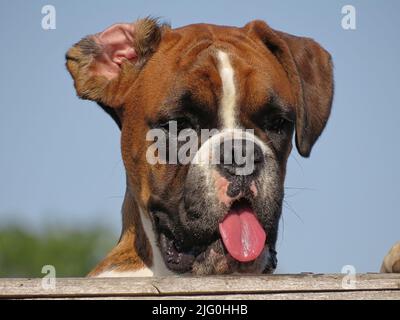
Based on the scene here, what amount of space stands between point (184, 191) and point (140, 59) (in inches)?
46.4

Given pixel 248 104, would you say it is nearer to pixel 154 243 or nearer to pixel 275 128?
pixel 275 128

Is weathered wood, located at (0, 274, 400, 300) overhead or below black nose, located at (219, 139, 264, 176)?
below

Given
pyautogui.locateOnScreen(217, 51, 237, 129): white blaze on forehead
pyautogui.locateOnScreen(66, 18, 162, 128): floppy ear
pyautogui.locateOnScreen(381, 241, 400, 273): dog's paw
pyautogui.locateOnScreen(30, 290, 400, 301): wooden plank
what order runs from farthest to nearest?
1. pyautogui.locateOnScreen(66, 18, 162, 128): floppy ear
2. pyautogui.locateOnScreen(381, 241, 400, 273): dog's paw
3. pyautogui.locateOnScreen(217, 51, 237, 129): white blaze on forehead
4. pyautogui.locateOnScreen(30, 290, 400, 301): wooden plank

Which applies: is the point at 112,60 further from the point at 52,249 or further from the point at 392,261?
the point at 52,249

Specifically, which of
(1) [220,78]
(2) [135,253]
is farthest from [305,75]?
(2) [135,253]

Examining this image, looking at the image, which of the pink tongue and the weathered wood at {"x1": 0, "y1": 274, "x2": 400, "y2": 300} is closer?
the weathered wood at {"x1": 0, "y1": 274, "x2": 400, "y2": 300}

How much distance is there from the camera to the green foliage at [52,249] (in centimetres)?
3203

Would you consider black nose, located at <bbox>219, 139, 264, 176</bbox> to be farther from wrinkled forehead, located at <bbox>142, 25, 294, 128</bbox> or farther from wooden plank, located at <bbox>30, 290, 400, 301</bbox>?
wooden plank, located at <bbox>30, 290, 400, 301</bbox>

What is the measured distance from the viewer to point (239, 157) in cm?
498

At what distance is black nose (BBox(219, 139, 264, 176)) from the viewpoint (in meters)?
4.96
